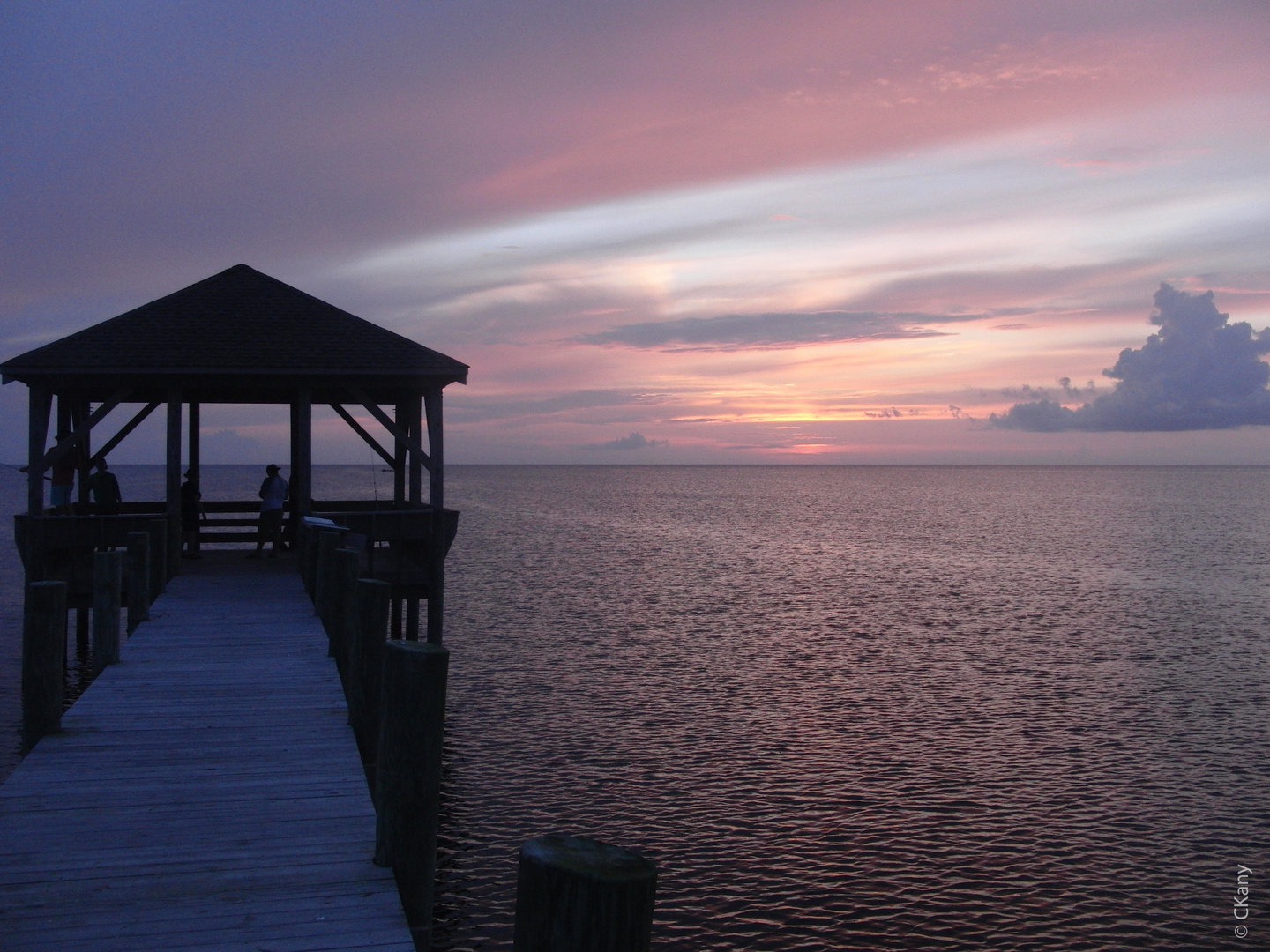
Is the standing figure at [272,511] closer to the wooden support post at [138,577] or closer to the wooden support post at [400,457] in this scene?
the wooden support post at [400,457]

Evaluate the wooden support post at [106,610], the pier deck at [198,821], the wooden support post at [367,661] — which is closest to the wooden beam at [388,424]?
the wooden support post at [106,610]

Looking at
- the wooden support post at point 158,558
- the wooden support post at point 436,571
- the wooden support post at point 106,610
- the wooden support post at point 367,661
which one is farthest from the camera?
the wooden support post at point 436,571

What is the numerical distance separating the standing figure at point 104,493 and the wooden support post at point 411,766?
1325cm

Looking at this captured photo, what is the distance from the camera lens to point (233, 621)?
452 inches

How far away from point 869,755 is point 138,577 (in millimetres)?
11281

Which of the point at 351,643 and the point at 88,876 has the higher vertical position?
the point at 351,643

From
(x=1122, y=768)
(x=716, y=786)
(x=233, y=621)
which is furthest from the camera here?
(x=1122, y=768)

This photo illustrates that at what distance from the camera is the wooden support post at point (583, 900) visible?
110 inches

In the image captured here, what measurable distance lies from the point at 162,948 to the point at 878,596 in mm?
34436

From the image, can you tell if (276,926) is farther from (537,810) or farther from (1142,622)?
(1142,622)

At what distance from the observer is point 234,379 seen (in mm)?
16641

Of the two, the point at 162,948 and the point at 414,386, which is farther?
the point at 414,386

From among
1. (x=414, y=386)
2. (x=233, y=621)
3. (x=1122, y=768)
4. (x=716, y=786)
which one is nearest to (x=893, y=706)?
(x=1122, y=768)

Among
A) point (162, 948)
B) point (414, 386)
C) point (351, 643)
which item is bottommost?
point (162, 948)
